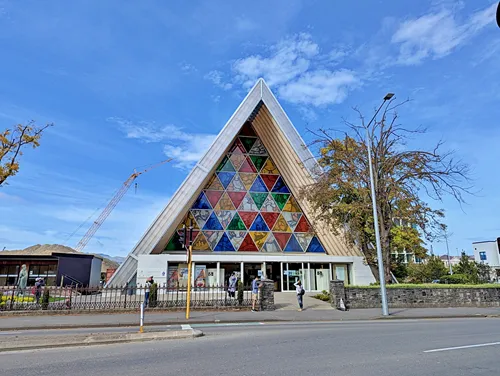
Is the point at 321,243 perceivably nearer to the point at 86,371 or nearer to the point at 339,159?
the point at 339,159

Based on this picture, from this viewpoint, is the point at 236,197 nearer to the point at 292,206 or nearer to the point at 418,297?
the point at 292,206

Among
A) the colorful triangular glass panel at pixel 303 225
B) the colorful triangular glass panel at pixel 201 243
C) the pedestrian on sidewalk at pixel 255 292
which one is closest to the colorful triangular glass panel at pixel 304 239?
the colorful triangular glass panel at pixel 303 225

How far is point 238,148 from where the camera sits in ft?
108

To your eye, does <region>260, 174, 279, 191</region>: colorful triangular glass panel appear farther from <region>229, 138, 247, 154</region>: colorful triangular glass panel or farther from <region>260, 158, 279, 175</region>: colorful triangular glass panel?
<region>229, 138, 247, 154</region>: colorful triangular glass panel

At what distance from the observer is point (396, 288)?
19.2 m

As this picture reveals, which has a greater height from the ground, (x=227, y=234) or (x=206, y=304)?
(x=227, y=234)

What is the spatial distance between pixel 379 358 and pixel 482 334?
5.13 m

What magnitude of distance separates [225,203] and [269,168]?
17.8 feet

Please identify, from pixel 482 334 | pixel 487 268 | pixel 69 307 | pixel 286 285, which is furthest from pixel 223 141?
pixel 487 268

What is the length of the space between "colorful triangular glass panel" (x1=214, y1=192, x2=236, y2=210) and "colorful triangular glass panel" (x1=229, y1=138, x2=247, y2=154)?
419cm

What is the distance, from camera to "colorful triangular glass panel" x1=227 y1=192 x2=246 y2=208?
103 feet

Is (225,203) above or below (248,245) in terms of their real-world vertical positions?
above

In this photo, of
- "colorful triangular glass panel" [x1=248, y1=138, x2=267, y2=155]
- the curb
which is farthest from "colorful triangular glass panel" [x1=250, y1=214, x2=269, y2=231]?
the curb

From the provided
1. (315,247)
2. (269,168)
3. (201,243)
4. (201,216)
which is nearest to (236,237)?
(201,243)
